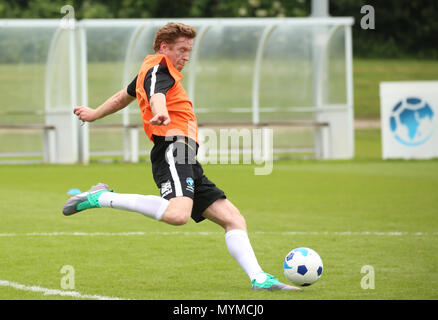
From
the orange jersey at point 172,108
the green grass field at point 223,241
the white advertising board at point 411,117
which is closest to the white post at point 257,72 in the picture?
the white advertising board at point 411,117

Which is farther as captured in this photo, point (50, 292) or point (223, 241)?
point (223, 241)

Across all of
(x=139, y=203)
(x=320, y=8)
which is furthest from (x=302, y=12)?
(x=139, y=203)

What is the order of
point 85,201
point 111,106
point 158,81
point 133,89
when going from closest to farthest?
point 158,81 → point 85,201 → point 133,89 → point 111,106

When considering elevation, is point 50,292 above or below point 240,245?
below

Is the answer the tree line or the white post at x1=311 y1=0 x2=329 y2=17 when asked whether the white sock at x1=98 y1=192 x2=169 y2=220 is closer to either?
the white post at x1=311 y1=0 x2=329 y2=17

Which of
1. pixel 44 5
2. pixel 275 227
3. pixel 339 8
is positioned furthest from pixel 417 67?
pixel 275 227

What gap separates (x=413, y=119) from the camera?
18.9m

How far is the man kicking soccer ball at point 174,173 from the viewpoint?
5922 millimetres

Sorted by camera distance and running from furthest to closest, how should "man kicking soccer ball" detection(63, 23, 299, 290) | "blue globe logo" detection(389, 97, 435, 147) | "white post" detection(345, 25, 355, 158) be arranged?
"white post" detection(345, 25, 355, 158) < "blue globe logo" detection(389, 97, 435, 147) < "man kicking soccer ball" detection(63, 23, 299, 290)

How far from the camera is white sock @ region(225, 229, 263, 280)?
6.14 meters

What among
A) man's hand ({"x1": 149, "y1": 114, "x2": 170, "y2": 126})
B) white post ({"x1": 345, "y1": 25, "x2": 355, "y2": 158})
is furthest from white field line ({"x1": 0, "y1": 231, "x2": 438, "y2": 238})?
white post ({"x1": 345, "y1": 25, "x2": 355, "y2": 158})

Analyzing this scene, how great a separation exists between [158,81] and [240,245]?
1.31 m

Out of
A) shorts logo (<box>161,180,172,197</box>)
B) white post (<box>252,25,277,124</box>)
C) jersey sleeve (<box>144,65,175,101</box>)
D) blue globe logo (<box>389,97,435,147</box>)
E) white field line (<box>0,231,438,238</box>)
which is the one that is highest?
white post (<box>252,25,277,124</box>)

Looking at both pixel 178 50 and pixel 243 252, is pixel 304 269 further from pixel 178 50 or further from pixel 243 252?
pixel 178 50
